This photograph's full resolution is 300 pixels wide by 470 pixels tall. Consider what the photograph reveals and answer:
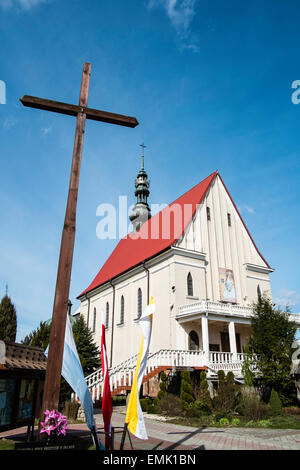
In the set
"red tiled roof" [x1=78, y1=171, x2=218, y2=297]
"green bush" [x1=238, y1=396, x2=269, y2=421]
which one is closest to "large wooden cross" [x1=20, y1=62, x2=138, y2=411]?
"green bush" [x1=238, y1=396, x2=269, y2=421]

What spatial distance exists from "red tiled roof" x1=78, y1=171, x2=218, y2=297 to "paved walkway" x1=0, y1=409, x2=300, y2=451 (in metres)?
15.1

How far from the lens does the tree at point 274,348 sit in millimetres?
16469

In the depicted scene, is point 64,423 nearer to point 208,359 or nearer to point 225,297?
point 208,359

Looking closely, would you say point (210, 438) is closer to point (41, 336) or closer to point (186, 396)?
point (186, 396)

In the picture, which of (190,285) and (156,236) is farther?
(156,236)

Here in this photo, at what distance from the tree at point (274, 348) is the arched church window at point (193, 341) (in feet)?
19.2

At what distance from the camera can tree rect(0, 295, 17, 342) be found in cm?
2673

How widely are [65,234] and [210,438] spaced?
774 centimetres

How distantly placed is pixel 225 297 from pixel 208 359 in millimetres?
6897

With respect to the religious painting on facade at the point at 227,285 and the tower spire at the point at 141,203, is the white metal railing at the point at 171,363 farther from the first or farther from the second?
the tower spire at the point at 141,203

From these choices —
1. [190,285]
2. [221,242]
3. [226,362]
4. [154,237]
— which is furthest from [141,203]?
[226,362]

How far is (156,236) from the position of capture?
31344mm

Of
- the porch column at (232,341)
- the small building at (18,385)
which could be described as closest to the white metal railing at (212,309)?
the porch column at (232,341)

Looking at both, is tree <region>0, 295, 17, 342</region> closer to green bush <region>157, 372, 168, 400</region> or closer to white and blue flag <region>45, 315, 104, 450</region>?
green bush <region>157, 372, 168, 400</region>
